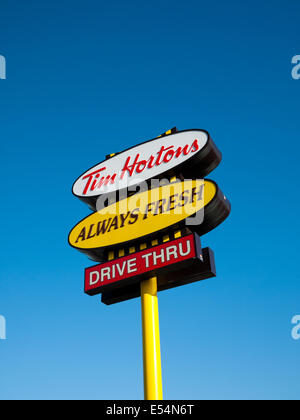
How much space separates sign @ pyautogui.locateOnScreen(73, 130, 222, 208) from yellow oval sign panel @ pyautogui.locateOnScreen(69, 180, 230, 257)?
0.56 metres

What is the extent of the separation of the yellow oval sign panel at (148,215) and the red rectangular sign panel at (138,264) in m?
0.46

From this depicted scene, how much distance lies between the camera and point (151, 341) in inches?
386

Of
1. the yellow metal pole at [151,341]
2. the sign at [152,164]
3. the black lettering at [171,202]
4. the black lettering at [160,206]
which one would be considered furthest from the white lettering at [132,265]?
the sign at [152,164]

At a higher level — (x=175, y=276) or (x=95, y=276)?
(x=95, y=276)

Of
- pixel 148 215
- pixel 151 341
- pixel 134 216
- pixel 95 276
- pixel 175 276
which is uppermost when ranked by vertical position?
pixel 134 216

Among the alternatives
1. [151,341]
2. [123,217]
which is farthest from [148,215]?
[151,341]

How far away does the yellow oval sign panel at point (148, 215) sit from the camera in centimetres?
1034

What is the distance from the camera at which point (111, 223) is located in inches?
453

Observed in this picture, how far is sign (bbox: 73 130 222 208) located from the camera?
1132 cm

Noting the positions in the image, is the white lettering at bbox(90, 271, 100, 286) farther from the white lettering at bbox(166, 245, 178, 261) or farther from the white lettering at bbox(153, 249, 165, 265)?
the white lettering at bbox(166, 245, 178, 261)

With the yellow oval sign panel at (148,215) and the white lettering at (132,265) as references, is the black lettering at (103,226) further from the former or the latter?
the white lettering at (132,265)

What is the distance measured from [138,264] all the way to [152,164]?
2981mm

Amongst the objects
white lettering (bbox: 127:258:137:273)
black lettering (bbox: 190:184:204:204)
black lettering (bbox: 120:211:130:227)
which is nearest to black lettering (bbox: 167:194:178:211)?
black lettering (bbox: 190:184:204:204)

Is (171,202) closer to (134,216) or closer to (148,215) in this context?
(148,215)
